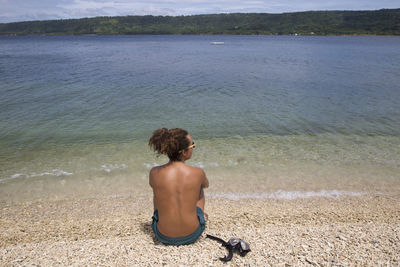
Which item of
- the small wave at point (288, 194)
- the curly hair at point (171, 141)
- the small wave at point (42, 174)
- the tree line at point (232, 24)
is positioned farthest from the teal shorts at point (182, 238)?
the tree line at point (232, 24)

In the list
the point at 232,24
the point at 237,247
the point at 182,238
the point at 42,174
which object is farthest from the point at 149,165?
the point at 232,24

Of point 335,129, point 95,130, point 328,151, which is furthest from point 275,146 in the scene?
point 95,130

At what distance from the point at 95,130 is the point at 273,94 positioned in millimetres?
11314

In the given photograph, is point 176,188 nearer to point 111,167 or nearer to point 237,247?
point 237,247

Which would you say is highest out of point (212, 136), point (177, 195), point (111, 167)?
point (177, 195)

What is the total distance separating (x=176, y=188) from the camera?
11.8 feet

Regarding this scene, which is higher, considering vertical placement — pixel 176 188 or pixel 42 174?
pixel 176 188

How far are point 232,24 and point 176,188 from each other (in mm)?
191587

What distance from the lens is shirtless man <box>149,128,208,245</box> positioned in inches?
140

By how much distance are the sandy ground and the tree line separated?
6126 inches

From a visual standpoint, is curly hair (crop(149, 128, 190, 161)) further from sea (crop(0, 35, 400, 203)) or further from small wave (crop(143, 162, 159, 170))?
small wave (crop(143, 162, 159, 170))

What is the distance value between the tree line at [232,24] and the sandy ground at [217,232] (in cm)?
15559

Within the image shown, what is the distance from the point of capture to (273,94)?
58.1 ft

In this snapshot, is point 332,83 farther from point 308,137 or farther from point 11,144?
point 11,144
